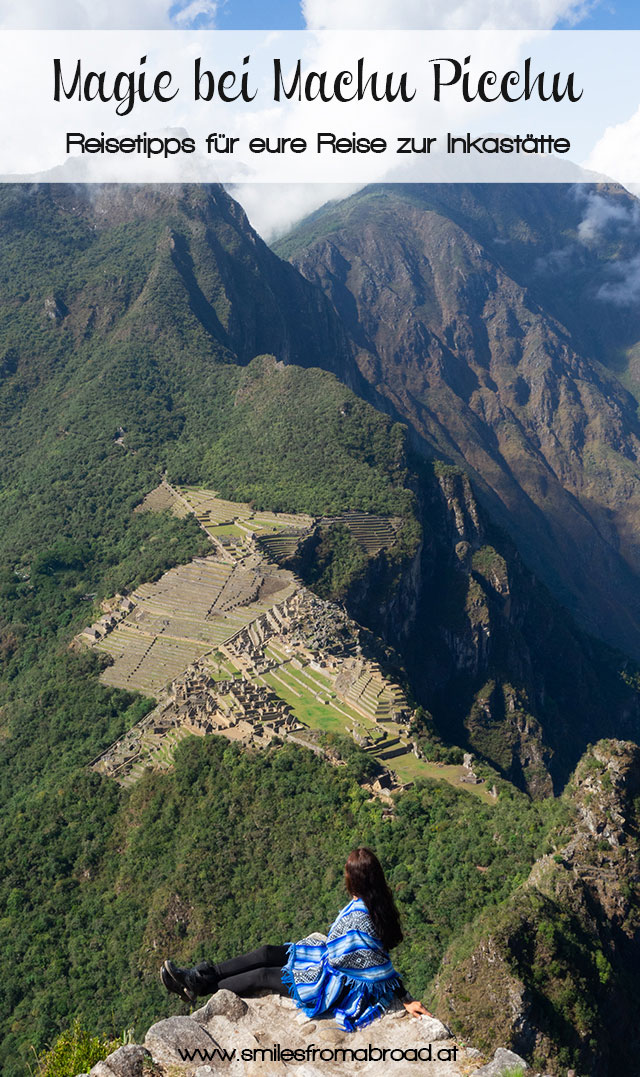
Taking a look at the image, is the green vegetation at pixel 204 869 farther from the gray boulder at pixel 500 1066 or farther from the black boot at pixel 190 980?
the gray boulder at pixel 500 1066

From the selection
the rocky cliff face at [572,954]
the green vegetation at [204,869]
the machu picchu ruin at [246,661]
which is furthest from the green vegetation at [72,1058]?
the machu picchu ruin at [246,661]

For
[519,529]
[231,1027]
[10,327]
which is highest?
[10,327]

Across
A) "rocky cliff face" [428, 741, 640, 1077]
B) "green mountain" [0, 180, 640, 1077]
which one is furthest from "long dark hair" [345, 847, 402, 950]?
"green mountain" [0, 180, 640, 1077]

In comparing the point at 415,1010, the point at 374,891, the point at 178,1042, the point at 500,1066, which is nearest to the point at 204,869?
the point at 178,1042

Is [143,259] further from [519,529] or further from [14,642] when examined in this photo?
[519,529]

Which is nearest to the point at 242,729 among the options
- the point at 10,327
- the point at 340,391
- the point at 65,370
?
the point at 340,391
